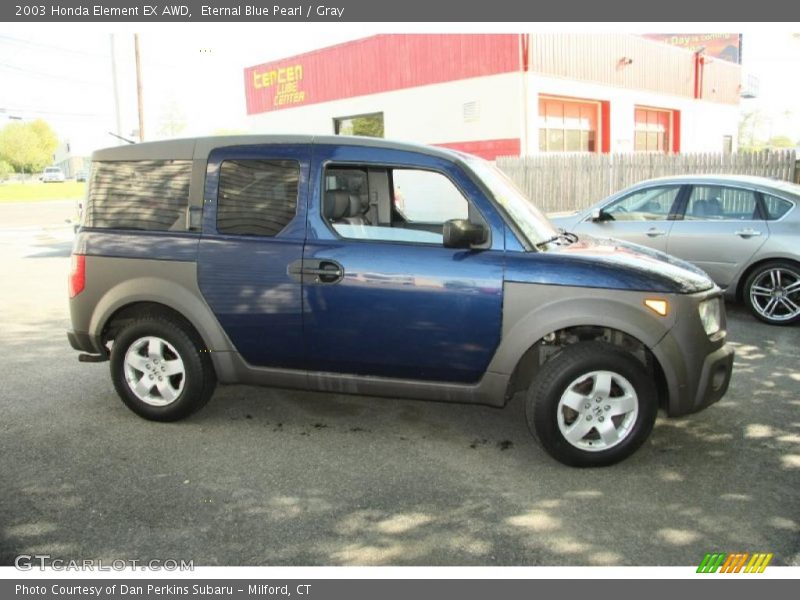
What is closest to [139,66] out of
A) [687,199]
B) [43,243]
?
[43,243]

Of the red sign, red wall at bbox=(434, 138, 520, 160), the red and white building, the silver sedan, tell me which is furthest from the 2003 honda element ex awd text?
the red sign

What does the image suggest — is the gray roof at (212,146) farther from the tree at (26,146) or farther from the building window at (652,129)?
the tree at (26,146)

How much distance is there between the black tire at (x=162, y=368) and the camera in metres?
4.51

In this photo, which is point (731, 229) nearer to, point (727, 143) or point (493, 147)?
point (493, 147)

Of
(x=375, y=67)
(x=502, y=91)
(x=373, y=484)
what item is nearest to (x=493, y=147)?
(x=502, y=91)

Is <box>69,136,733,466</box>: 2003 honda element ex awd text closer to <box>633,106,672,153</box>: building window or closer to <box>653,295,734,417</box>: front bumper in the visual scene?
<box>653,295,734,417</box>: front bumper

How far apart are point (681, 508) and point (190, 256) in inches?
132

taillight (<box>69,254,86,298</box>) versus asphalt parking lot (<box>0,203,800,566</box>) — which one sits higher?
taillight (<box>69,254,86,298</box>)

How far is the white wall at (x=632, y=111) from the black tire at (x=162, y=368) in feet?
53.4

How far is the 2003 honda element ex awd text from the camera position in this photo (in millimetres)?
3850

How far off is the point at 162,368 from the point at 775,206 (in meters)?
6.81

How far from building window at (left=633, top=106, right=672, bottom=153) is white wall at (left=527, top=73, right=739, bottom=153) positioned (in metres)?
0.46

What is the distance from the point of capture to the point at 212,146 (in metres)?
4.45

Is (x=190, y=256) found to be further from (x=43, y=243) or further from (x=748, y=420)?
(x=43, y=243)
